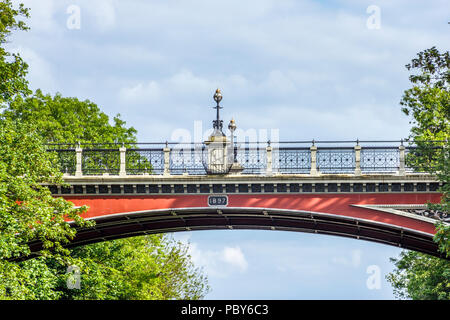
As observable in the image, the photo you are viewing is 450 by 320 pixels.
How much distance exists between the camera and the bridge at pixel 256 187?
3431 centimetres

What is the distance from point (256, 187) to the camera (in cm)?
3531

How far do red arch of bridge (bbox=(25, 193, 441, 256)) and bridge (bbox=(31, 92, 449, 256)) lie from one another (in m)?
0.04

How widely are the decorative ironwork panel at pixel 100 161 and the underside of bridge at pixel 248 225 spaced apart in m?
2.16

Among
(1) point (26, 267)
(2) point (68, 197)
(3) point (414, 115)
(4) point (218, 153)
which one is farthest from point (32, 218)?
(3) point (414, 115)

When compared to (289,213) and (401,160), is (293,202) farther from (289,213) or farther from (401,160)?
(401,160)

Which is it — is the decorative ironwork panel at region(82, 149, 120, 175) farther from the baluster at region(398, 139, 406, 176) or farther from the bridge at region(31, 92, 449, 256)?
the baluster at region(398, 139, 406, 176)

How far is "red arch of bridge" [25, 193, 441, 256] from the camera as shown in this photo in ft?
113

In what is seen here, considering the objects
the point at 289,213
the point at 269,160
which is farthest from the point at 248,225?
the point at 269,160

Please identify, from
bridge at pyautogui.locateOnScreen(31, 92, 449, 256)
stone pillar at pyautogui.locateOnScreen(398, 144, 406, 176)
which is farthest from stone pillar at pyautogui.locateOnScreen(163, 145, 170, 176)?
stone pillar at pyautogui.locateOnScreen(398, 144, 406, 176)

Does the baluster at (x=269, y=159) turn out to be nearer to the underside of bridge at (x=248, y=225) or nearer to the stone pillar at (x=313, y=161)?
the underside of bridge at (x=248, y=225)

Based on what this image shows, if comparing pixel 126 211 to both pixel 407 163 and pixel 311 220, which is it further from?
pixel 407 163

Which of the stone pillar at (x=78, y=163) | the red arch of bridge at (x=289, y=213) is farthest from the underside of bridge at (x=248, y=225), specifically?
the stone pillar at (x=78, y=163)

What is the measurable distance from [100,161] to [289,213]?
896cm

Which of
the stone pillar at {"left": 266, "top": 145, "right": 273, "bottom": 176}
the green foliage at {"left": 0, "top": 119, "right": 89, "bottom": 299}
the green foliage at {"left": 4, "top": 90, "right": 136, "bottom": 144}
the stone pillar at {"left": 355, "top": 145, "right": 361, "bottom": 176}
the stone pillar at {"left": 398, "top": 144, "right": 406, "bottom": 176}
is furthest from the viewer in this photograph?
the green foliage at {"left": 4, "top": 90, "right": 136, "bottom": 144}
